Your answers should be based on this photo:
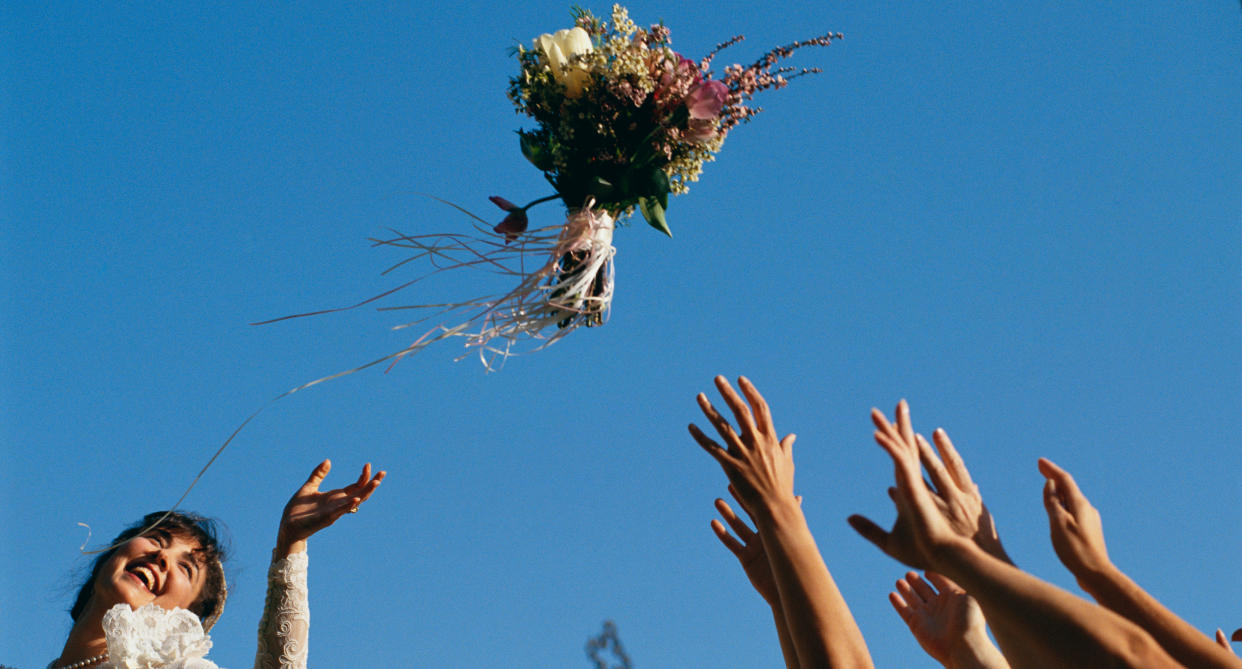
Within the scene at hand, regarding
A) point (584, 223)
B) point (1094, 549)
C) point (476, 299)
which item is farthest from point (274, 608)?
point (1094, 549)

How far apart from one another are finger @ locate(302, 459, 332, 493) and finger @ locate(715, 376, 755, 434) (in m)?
2.25

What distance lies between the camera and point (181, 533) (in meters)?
4.46

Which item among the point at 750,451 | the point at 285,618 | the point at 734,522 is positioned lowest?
the point at 750,451

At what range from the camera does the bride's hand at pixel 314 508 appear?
3.92m

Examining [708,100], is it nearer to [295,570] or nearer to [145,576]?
[295,570]

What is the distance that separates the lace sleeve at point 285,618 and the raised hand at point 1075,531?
2970 millimetres

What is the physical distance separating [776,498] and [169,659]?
107 inches

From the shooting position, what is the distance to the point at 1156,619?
A: 1896 mm

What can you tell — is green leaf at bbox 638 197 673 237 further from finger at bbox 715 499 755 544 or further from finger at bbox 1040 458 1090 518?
finger at bbox 1040 458 1090 518

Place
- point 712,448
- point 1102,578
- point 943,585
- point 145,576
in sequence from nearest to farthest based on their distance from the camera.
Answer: point 1102,578 → point 712,448 → point 943,585 → point 145,576

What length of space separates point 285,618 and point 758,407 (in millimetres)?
2366

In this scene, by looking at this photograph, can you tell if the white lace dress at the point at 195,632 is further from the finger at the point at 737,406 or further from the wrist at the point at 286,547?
the finger at the point at 737,406

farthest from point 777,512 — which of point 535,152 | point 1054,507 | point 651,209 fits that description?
point 535,152

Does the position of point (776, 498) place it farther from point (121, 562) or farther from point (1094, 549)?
point (121, 562)
